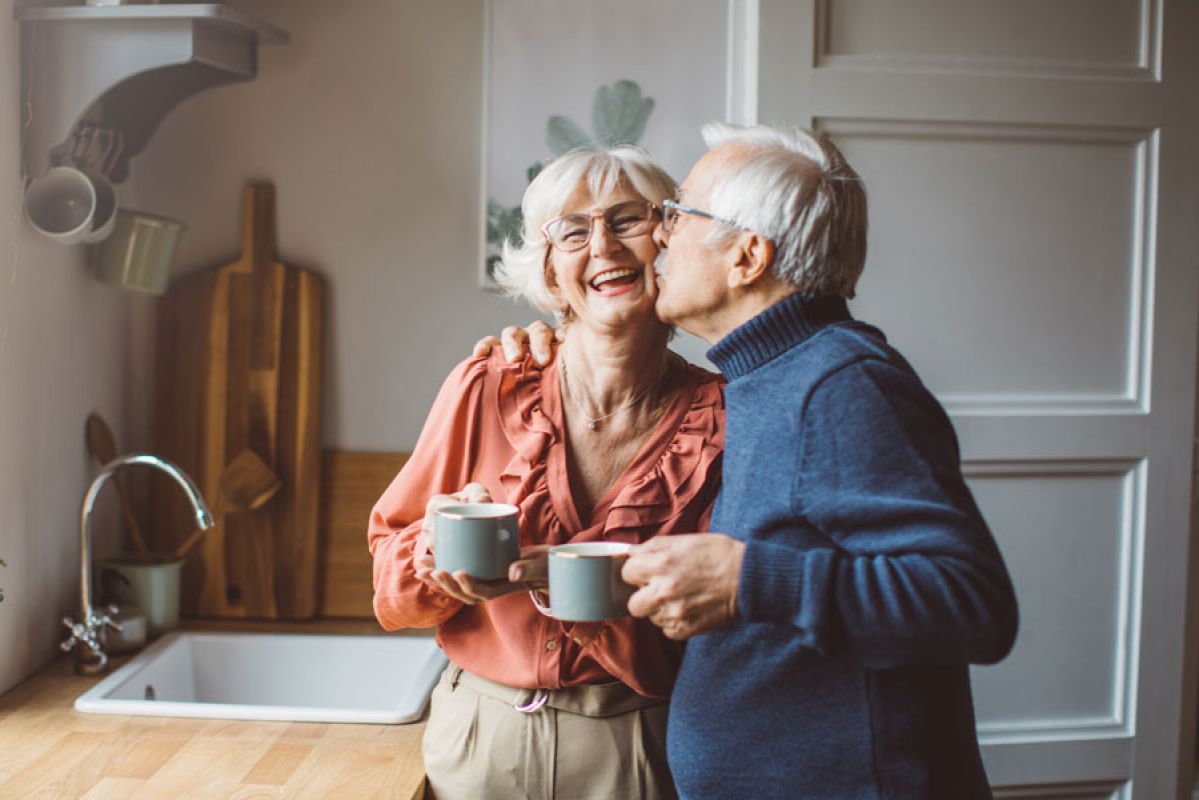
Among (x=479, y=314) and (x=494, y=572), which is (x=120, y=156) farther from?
(x=494, y=572)

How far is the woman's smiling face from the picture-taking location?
135 centimetres

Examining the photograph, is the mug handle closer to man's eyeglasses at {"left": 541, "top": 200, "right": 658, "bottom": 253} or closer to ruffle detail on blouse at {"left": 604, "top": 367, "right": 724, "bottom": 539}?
ruffle detail on blouse at {"left": 604, "top": 367, "right": 724, "bottom": 539}

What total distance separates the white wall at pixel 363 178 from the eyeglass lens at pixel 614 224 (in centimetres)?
79

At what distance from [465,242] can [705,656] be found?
Result: 123 cm

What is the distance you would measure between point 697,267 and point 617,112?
3.50ft

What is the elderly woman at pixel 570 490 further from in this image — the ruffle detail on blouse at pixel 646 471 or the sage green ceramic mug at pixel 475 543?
the sage green ceramic mug at pixel 475 543

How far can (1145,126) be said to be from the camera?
1950mm

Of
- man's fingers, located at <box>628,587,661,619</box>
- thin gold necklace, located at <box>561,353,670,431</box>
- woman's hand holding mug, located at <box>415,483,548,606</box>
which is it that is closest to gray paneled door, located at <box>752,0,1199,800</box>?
thin gold necklace, located at <box>561,353,670,431</box>

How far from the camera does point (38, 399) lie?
177cm

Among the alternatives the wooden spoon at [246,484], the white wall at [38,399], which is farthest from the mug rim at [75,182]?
the wooden spoon at [246,484]

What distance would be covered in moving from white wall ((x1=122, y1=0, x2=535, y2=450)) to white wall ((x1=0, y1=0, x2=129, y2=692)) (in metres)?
0.22

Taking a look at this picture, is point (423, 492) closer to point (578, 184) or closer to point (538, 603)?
point (538, 603)

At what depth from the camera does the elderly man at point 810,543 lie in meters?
0.95

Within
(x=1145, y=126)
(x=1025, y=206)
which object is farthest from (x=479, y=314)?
(x=1145, y=126)
